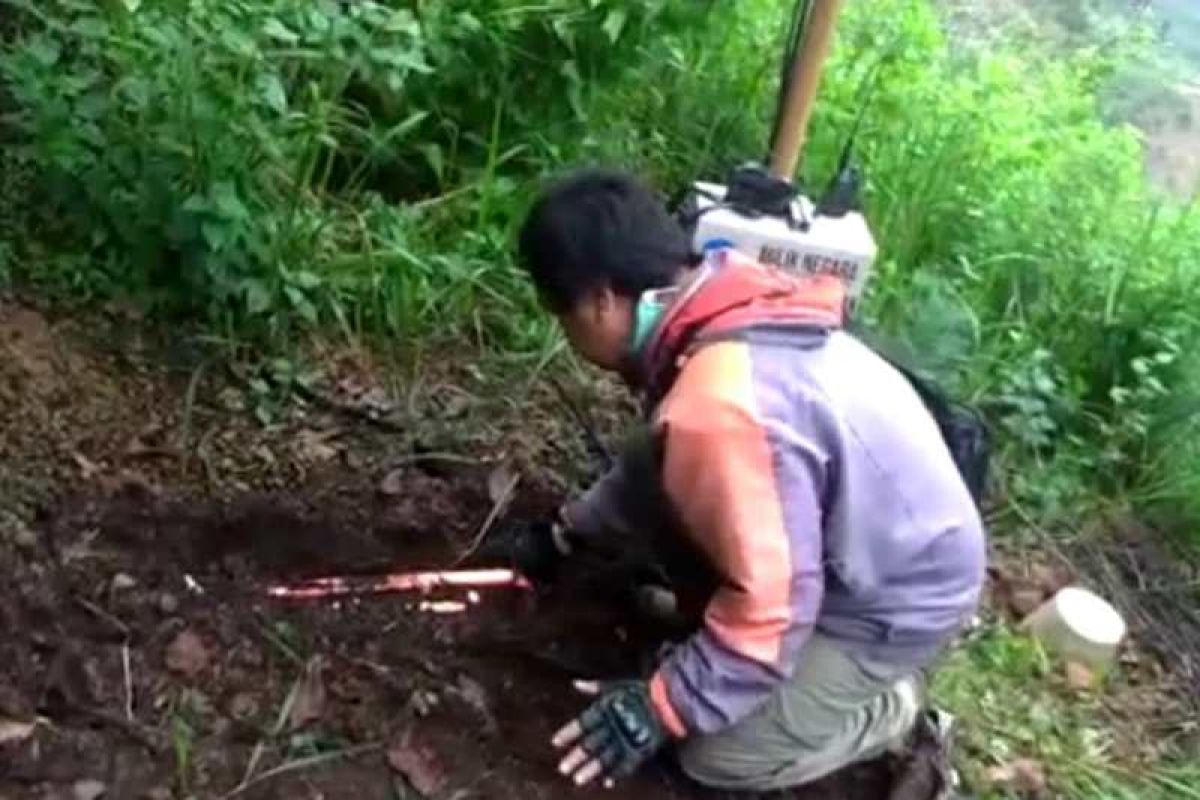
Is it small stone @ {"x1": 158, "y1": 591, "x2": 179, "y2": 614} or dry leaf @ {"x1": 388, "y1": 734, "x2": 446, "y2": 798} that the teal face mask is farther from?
small stone @ {"x1": 158, "y1": 591, "x2": 179, "y2": 614}

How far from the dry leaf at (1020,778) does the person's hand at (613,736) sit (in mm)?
637

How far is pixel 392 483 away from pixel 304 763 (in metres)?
0.66

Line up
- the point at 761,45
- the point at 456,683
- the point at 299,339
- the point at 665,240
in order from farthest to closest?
1. the point at 761,45
2. the point at 299,339
3. the point at 456,683
4. the point at 665,240

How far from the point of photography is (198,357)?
3.55 metres

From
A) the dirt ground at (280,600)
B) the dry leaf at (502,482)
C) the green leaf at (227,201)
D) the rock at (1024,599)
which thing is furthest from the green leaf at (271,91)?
the rock at (1024,599)

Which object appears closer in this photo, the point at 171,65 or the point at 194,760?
the point at 194,760

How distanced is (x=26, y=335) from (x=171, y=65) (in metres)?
0.49

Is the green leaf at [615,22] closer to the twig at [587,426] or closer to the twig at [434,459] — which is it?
the twig at [587,426]

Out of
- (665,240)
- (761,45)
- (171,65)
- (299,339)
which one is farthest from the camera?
(761,45)

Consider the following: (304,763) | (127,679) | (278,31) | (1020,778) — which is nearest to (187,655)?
(127,679)

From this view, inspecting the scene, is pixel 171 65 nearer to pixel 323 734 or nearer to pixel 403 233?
pixel 403 233

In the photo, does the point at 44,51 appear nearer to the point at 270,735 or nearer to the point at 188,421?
the point at 188,421

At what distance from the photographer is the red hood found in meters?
2.82

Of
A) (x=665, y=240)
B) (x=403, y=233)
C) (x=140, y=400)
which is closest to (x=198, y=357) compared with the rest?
(x=140, y=400)
